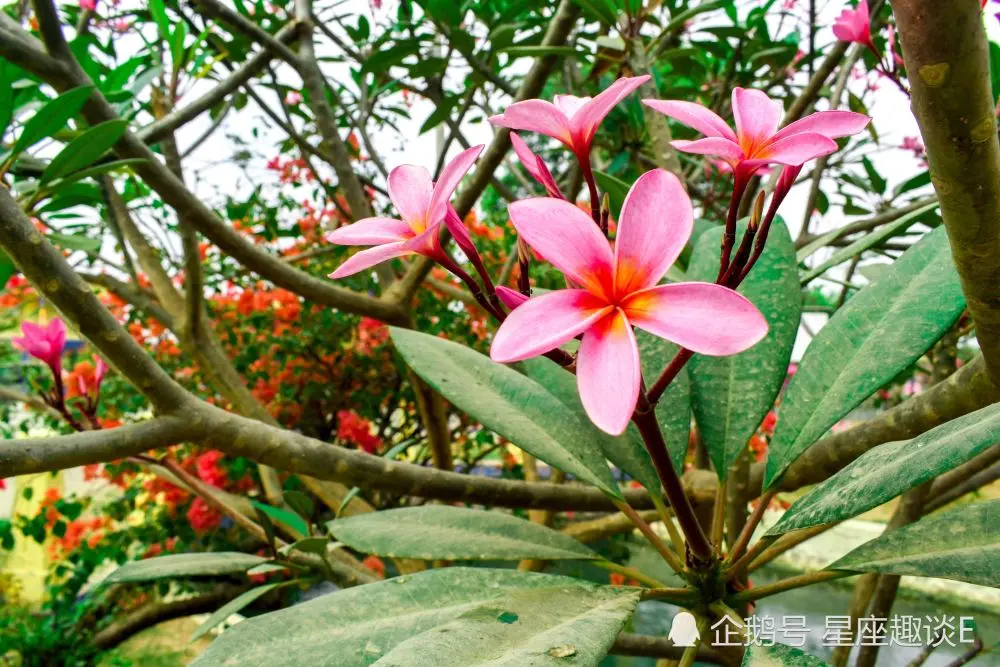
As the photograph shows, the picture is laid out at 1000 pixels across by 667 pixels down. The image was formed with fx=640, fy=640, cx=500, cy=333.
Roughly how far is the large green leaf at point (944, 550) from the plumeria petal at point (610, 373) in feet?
0.71

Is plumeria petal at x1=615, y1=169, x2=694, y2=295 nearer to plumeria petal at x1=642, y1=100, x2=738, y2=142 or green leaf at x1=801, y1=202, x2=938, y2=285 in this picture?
plumeria petal at x1=642, y1=100, x2=738, y2=142

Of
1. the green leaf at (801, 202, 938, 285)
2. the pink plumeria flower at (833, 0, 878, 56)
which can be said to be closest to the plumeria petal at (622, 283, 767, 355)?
the green leaf at (801, 202, 938, 285)

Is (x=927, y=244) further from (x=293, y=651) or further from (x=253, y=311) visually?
(x=253, y=311)

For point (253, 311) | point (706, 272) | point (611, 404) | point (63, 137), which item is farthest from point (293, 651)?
point (253, 311)

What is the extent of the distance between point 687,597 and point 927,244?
0.30 m

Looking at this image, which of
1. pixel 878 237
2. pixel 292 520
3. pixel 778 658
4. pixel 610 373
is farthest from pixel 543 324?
pixel 292 520

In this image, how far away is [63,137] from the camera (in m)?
0.87

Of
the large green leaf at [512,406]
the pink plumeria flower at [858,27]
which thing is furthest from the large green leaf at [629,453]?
the pink plumeria flower at [858,27]

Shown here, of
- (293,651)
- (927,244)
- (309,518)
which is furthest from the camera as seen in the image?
(309,518)

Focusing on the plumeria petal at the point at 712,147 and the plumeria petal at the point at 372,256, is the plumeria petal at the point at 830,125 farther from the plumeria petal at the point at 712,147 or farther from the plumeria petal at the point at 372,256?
the plumeria petal at the point at 372,256

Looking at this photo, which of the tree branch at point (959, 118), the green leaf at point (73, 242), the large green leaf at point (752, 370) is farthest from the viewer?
the green leaf at point (73, 242)

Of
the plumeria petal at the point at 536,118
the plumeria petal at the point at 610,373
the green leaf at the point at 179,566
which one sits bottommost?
the green leaf at the point at 179,566

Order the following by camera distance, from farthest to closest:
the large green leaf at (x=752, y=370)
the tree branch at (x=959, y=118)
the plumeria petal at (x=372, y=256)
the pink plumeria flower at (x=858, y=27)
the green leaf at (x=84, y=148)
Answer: the pink plumeria flower at (x=858, y=27) → the green leaf at (x=84, y=148) → the large green leaf at (x=752, y=370) → the plumeria petal at (x=372, y=256) → the tree branch at (x=959, y=118)

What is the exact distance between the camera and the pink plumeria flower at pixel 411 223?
0.29m
